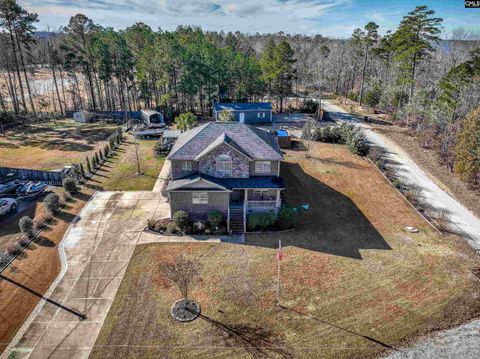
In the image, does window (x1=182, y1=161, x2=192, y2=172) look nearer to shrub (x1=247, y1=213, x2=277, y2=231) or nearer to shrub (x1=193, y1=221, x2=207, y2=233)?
shrub (x1=193, y1=221, x2=207, y2=233)

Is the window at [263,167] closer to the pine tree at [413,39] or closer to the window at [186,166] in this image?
the window at [186,166]

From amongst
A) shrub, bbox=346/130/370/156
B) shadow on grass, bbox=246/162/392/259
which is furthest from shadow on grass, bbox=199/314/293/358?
shrub, bbox=346/130/370/156

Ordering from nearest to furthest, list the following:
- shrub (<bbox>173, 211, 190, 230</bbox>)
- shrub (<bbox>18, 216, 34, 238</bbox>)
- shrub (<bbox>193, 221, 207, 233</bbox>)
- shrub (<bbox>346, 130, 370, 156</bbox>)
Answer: shrub (<bbox>18, 216, 34, 238</bbox>) → shrub (<bbox>173, 211, 190, 230</bbox>) → shrub (<bbox>193, 221, 207, 233</bbox>) → shrub (<bbox>346, 130, 370, 156</bbox>)

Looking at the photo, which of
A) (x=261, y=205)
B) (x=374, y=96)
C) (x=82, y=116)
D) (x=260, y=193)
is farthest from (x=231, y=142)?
(x=374, y=96)

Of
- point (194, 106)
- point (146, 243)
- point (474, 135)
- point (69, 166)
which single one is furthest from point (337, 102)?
point (146, 243)

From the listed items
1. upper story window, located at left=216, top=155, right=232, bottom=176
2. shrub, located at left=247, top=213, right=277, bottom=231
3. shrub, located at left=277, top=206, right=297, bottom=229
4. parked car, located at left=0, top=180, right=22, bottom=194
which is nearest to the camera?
shrub, located at left=247, top=213, right=277, bottom=231

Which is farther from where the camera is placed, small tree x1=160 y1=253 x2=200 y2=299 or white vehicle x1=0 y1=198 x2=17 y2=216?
white vehicle x1=0 y1=198 x2=17 y2=216

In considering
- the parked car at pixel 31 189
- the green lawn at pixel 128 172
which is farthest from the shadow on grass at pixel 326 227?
the parked car at pixel 31 189

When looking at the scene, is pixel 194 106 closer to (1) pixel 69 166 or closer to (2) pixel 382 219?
(1) pixel 69 166

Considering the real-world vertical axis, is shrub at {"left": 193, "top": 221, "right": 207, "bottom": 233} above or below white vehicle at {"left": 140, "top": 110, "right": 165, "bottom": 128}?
below
